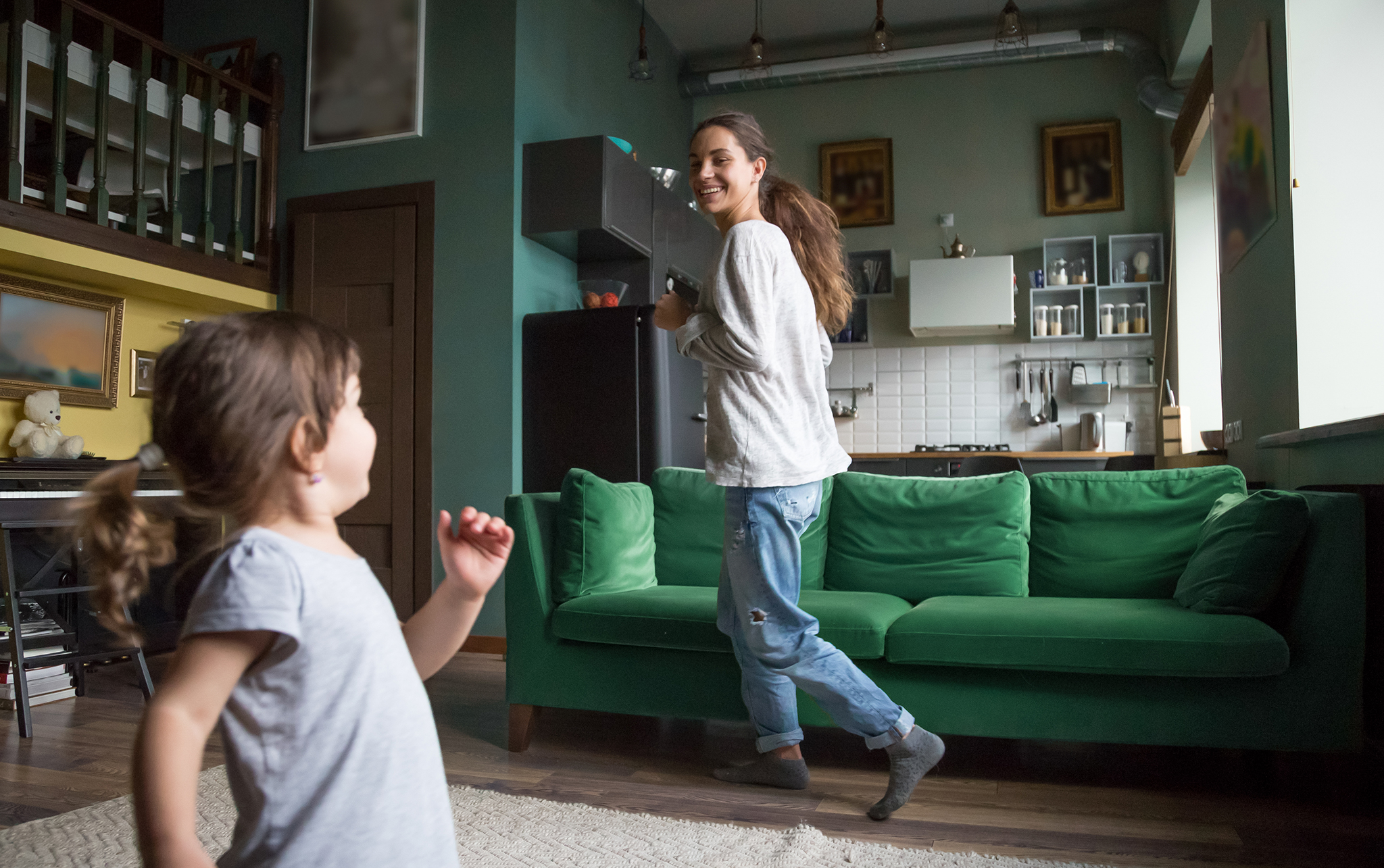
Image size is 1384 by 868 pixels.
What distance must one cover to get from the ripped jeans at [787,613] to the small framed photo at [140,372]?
11.8 ft

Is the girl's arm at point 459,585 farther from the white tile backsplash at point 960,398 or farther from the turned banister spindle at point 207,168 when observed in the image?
the white tile backsplash at point 960,398

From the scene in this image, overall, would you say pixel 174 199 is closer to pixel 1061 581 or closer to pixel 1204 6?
pixel 1061 581

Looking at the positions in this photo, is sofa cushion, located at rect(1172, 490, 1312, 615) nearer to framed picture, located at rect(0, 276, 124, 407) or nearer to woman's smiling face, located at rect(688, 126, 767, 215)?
woman's smiling face, located at rect(688, 126, 767, 215)

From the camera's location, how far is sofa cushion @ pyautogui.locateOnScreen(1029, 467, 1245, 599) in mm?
2680

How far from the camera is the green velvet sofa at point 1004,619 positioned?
7.01 feet

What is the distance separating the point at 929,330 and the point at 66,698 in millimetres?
5080

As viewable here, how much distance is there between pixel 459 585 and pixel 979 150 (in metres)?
6.34

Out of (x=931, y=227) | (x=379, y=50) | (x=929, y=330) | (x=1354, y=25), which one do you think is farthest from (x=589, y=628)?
(x=931, y=227)

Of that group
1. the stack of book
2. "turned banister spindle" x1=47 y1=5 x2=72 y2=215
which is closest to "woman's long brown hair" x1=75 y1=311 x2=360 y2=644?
the stack of book

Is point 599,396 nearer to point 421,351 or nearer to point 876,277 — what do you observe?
point 421,351

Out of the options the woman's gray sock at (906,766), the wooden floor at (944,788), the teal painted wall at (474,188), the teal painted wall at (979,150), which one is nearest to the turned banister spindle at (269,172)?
the teal painted wall at (474,188)

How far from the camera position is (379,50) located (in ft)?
15.3

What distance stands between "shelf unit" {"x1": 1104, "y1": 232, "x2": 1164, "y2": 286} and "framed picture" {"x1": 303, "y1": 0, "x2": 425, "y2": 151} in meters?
4.26

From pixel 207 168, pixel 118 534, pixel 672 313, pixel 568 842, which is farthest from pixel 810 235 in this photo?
pixel 207 168
